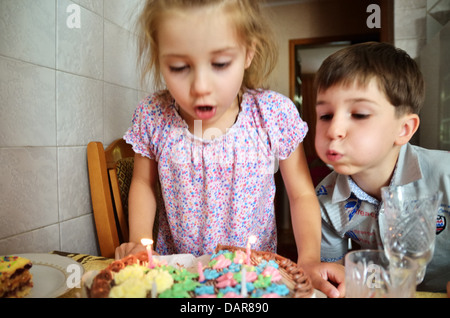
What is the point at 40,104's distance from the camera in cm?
93

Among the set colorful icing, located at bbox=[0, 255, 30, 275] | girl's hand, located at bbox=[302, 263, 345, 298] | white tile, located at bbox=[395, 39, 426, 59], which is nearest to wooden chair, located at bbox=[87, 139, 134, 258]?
colorful icing, located at bbox=[0, 255, 30, 275]

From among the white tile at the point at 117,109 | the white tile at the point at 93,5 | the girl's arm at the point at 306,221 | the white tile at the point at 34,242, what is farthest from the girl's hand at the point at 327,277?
the white tile at the point at 93,5

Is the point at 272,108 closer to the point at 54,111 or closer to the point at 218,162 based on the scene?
the point at 218,162

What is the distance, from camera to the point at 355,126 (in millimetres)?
829

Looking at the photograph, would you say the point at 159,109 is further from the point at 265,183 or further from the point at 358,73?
the point at 358,73

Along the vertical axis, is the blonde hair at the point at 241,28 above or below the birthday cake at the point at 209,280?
above

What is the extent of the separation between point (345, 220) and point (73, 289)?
0.74 m

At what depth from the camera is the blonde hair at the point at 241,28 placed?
741 millimetres

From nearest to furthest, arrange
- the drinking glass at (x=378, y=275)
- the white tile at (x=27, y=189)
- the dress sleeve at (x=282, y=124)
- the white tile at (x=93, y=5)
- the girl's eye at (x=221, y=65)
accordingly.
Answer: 1. the drinking glass at (x=378, y=275)
2. the girl's eye at (x=221, y=65)
3. the white tile at (x=27, y=189)
4. the dress sleeve at (x=282, y=124)
5. the white tile at (x=93, y=5)

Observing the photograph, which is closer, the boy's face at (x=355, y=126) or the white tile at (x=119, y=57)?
the boy's face at (x=355, y=126)

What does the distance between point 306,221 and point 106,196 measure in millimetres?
644

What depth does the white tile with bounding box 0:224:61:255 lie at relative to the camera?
85 cm

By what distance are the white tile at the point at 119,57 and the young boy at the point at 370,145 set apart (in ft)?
2.47

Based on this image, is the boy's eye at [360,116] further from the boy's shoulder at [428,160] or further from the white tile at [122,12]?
the white tile at [122,12]
